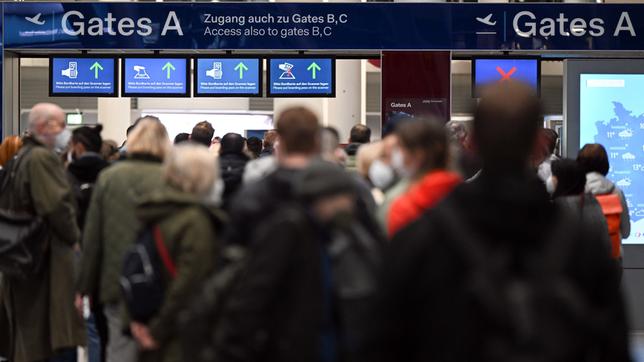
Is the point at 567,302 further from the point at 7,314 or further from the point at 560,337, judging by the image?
the point at 7,314

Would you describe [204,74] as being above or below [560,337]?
above

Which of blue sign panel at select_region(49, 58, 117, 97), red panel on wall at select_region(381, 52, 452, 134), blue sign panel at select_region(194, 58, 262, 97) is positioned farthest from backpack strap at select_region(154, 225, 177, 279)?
blue sign panel at select_region(49, 58, 117, 97)

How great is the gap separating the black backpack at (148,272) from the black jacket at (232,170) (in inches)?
65.6

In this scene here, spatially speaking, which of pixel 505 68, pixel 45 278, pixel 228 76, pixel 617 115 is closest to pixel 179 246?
pixel 45 278

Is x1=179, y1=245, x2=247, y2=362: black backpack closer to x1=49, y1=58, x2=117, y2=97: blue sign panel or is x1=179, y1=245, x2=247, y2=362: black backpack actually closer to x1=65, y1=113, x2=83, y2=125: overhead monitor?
x1=49, y1=58, x2=117, y2=97: blue sign panel

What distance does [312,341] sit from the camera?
3.43 m

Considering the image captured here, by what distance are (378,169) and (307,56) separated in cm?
731

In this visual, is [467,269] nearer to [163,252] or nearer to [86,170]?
[163,252]

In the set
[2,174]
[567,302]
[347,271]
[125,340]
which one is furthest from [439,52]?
[567,302]

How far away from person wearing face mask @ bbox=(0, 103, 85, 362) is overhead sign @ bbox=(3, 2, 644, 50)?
5.42 metres

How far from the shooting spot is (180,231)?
467cm

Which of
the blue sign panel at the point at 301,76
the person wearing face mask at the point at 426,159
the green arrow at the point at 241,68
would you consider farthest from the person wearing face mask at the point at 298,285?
the green arrow at the point at 241,68

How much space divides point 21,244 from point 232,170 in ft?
4.22

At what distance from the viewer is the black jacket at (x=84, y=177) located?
734cm
